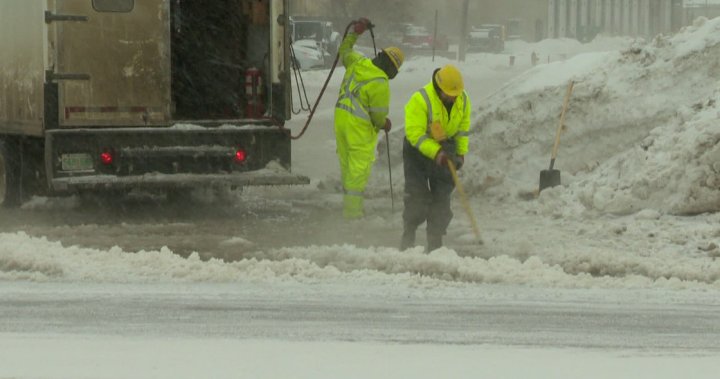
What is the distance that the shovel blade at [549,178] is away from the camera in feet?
53.1

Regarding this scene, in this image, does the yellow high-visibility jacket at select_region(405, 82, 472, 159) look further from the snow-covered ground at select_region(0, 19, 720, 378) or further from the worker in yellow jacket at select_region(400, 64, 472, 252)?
the snow-covered ground at select_region(0, 19, 720, 378)

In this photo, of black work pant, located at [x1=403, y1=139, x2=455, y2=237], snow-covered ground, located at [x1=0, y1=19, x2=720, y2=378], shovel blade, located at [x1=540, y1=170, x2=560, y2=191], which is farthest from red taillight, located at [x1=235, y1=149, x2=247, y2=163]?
shovel blade, located at [x1=540, y1=170, x2=560, y2=191]

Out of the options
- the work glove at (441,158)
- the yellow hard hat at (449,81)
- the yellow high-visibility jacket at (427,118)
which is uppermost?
the yellow hard hat at (449,81)

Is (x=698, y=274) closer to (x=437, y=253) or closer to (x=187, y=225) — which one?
(x=437, y=253)

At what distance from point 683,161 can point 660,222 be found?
0.91 metres

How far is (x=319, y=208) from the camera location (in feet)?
53.1

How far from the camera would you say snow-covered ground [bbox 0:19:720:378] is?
8.02m

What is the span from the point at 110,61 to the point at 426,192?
337 cm

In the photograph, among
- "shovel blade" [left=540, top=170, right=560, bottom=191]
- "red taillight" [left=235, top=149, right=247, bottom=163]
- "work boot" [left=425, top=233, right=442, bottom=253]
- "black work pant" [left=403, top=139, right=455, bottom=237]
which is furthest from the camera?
"shovel blade" [left=540, top=170, right=560, bottom=191]

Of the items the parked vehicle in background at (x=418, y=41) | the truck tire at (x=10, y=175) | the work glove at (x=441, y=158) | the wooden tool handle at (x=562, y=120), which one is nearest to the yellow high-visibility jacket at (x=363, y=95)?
the wooden tool handle at (x=562, y=120)

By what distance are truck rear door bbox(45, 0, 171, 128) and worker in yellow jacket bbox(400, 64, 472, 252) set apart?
9.89ft

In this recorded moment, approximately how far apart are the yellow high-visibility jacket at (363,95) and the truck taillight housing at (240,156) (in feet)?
3.14

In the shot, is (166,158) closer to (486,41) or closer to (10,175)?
(10,175)

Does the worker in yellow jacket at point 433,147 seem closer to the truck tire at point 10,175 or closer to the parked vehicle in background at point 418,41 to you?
the truck tire at point 10,175
